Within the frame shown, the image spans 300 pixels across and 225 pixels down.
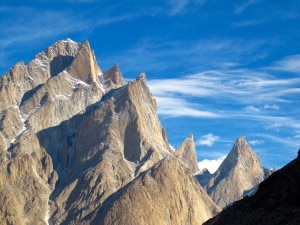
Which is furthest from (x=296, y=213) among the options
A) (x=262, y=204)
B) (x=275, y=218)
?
(x=262, y=204)

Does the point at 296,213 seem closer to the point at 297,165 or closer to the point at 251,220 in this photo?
the point at 251,220

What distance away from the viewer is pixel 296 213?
224 feet

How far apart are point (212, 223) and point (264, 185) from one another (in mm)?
8787

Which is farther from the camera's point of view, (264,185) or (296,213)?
(264,185)

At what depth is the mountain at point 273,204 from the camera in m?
69.8

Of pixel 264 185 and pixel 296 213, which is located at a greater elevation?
pixel 264 185

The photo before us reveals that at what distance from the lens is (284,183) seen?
77688 millimetres

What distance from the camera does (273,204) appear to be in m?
74.2

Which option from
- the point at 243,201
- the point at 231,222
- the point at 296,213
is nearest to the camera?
the point at 296,213

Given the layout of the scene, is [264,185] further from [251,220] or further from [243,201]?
[251,220]

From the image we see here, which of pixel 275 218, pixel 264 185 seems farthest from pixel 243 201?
pixel 275 218

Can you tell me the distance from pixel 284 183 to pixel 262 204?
403cm

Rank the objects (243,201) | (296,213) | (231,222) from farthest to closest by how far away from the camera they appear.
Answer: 1. (243,201)
2. (231,222)
3. (296,213)

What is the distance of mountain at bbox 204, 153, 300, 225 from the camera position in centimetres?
6981
